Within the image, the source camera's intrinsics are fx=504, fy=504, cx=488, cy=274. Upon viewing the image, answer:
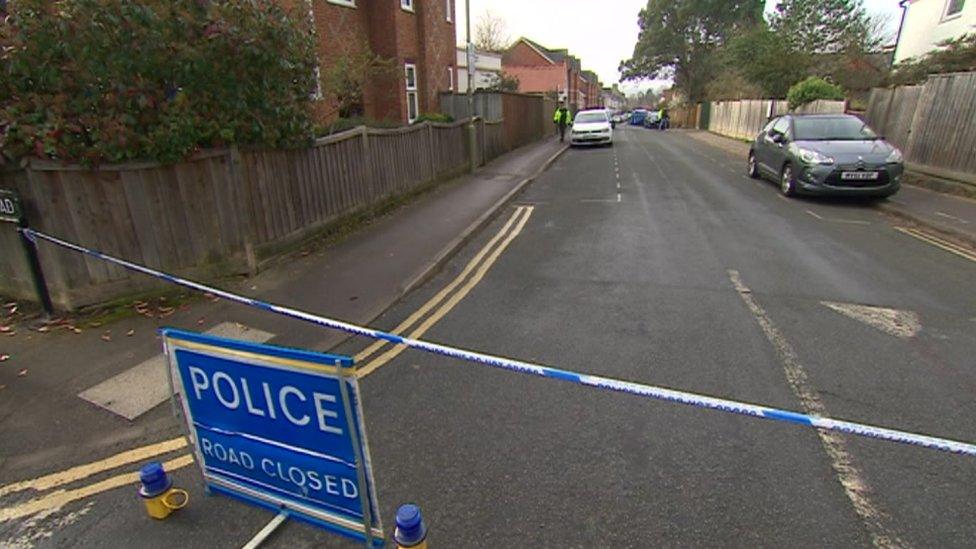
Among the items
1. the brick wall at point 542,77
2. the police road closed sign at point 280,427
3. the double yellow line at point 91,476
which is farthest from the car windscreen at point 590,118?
the brick wall at point 542,77

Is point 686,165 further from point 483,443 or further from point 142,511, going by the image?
point 142,511

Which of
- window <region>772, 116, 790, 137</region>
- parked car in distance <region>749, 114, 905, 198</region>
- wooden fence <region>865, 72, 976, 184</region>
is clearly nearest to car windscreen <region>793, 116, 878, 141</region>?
parked car in distance <region>749, 114, 905, 198</region>

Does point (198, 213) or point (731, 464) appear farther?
point (198, 213)

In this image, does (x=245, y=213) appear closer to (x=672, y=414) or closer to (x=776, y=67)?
(x=672, y=414)

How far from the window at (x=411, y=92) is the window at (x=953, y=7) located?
58.3 ft

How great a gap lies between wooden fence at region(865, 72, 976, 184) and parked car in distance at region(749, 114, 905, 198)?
1.51m

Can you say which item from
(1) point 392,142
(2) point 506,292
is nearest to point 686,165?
(1) point 392,142

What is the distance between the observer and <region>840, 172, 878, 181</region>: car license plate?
9.50 meters

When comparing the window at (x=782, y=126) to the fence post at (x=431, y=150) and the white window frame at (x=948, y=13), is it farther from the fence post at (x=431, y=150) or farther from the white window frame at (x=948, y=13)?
the white window frame at (x=948, y=13)

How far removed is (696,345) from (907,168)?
39.4 feet

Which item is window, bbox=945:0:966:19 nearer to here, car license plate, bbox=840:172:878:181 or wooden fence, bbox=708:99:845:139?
wooden fence, bbox=708:99:845:139

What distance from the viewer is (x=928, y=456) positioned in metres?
2.86

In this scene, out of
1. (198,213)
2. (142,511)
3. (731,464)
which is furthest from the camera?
(198,213)

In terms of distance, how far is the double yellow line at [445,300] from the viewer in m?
4.16
